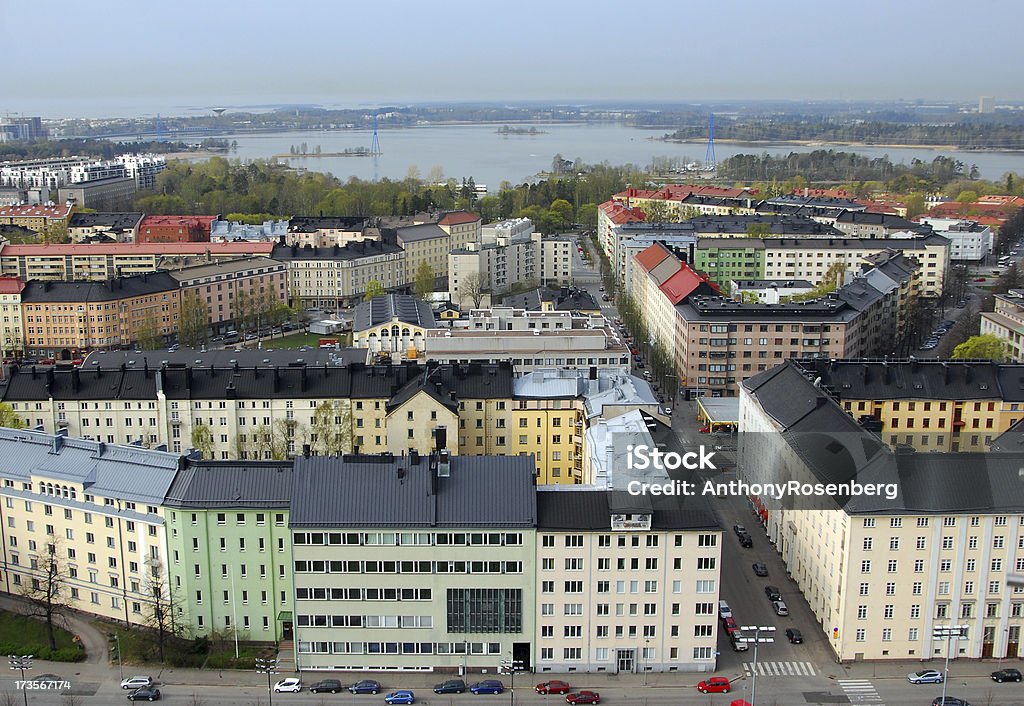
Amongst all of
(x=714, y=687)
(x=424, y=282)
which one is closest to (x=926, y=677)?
(x=714, y=687)

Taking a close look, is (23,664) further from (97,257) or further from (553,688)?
(97,257)

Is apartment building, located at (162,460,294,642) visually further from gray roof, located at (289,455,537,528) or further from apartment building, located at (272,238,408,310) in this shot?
apartment building, located at (272,238,408,310)

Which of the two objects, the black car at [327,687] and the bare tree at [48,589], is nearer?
the black car at [327,687]

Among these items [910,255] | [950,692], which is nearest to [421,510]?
[950,692]

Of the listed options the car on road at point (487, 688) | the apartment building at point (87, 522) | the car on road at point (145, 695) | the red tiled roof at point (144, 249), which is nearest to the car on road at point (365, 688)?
the car on road at point (487, 688)

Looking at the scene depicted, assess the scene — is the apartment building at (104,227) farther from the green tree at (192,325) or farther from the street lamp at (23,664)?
the street lamp at (23,664)
